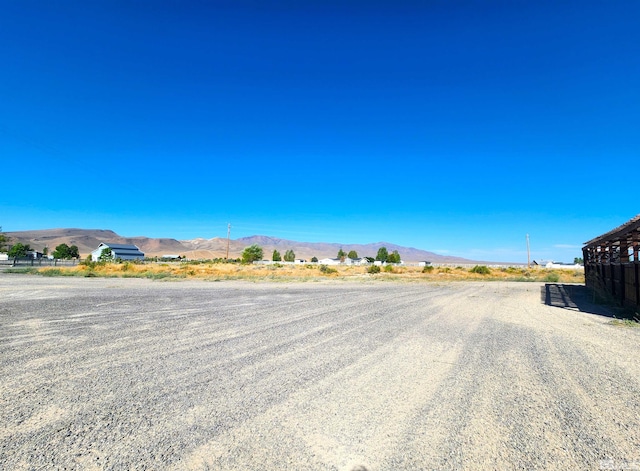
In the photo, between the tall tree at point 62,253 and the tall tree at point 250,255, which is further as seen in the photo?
the tall tree at point 62,253

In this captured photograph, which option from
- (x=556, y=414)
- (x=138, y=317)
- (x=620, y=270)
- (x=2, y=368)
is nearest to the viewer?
(x=556, y=414)

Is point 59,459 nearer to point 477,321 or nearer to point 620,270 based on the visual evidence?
point 477,321

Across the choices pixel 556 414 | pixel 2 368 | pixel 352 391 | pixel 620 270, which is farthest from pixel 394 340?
pixel 620 270

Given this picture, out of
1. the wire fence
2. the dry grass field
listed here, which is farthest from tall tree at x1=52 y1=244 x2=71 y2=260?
the dry grass field

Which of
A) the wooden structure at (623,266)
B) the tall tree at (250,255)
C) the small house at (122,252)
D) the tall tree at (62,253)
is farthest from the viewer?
the small house at (122,252)

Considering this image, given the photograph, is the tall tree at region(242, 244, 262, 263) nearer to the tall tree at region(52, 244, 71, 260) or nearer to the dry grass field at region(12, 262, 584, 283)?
the dry grass field at region(12, 262, 584, 283)

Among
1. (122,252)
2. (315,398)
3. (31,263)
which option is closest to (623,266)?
(315,398)

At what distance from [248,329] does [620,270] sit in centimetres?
1531

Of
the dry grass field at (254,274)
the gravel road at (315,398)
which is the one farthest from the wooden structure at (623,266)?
the dry grass field at (254,274)

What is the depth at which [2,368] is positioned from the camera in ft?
17.3

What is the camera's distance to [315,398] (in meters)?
4.28

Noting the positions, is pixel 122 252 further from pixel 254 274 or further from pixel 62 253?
pixel 254 274

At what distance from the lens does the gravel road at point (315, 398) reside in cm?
301

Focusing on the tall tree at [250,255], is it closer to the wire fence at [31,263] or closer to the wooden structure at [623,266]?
the wire fence at [31,263]
